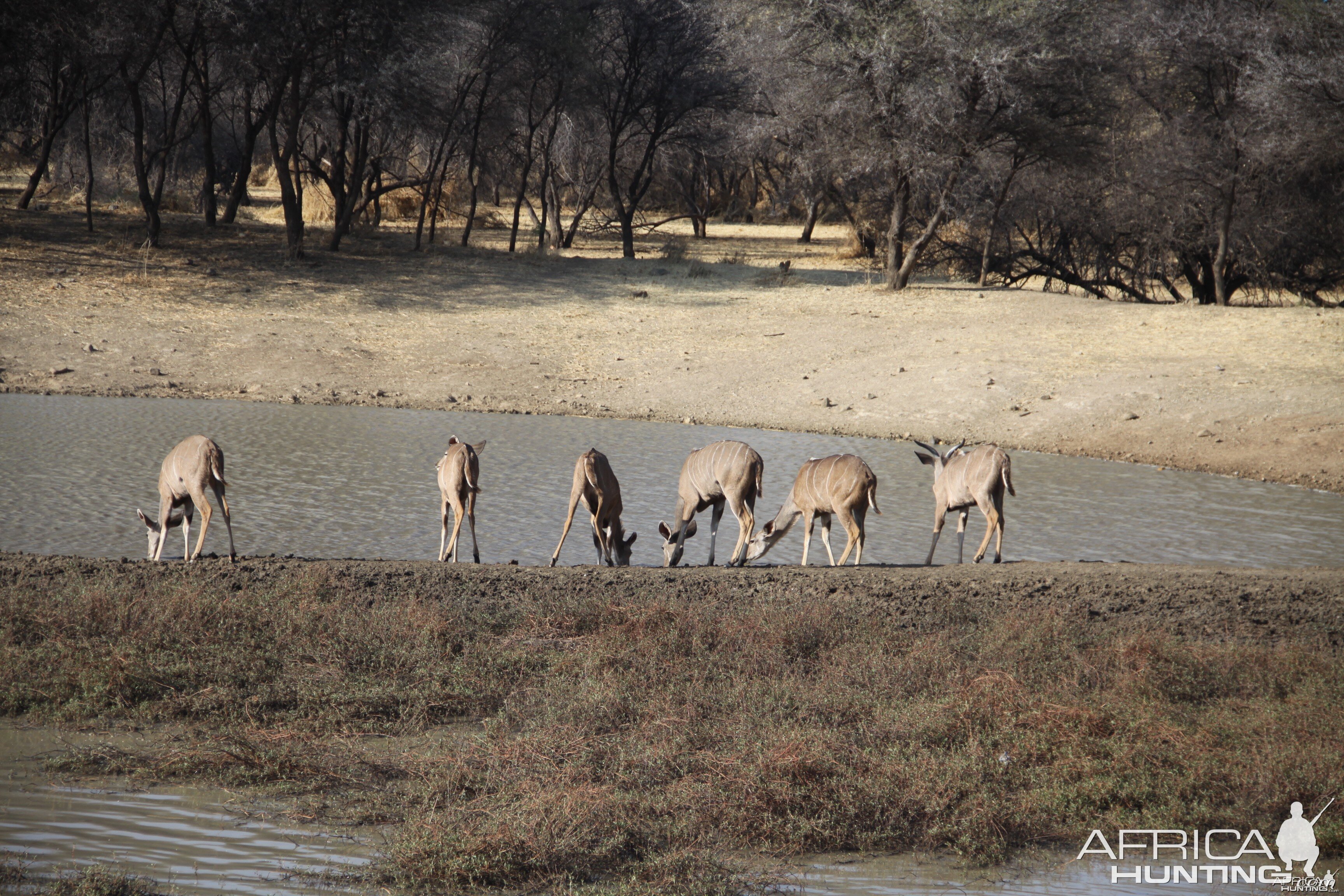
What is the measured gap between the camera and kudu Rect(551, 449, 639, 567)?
31.3 feet

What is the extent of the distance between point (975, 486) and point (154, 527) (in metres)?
6.61

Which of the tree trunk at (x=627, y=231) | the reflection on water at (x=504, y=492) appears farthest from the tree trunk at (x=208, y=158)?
the reflection on water at (x=504, y=492)

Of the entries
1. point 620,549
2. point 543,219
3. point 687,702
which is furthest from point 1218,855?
point 543,219

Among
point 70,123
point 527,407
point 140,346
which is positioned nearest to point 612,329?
point 527,407

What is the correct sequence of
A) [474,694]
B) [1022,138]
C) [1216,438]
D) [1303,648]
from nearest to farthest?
Result: [474,694] → [1303,648] → [1216,438] → [1022,138]

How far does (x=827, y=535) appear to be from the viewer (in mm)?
10289

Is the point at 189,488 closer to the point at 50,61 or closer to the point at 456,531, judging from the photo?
the point at 456,531

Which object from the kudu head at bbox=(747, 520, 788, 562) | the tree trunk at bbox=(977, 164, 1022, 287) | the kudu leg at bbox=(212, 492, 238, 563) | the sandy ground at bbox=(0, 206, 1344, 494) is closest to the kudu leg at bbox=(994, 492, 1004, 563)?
the kudu head at bbox=(747, 520, 788, 562)

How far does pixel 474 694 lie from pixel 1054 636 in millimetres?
3655

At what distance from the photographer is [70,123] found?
36.0 m

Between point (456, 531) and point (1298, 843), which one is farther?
point (456, 531)

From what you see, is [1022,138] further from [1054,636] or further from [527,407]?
[1054,636]

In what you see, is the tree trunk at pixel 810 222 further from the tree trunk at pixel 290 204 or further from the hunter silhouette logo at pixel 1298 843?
the hunter silhouette logo at pixel 1298 843

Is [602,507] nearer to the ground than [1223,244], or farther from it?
nearer to the ground
